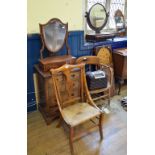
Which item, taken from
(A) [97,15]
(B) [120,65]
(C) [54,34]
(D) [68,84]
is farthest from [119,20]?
(D) [68,84]

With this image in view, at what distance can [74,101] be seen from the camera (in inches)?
92.2

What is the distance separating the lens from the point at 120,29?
153 inches

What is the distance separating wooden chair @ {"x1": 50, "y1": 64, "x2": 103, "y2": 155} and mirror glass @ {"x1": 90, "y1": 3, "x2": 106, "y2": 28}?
1.23 metres

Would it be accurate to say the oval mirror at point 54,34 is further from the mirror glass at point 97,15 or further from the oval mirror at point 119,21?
the oval mirror at point 119,21

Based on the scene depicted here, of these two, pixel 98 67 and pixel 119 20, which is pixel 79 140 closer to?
pixel 98 67

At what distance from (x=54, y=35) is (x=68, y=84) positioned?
824 mm

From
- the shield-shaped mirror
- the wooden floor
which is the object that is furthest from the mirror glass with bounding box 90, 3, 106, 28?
the wooden floor

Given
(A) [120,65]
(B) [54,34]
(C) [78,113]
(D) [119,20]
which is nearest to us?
(C) [78,113]

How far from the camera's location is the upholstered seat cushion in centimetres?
198

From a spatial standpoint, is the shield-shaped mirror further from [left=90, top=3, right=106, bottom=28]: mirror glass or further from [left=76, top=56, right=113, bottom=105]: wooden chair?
[left=90, top=3, right=106, bottom=28]: mirror glass
